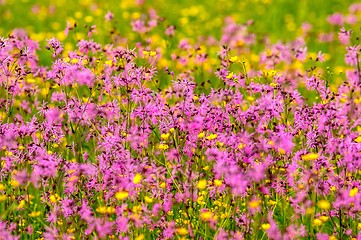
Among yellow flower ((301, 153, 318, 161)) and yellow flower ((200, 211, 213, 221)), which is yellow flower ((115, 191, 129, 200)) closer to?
yellow flower ((200, 211, 213, 221))

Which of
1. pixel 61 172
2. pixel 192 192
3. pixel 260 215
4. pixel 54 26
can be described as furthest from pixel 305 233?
pixel 54 26

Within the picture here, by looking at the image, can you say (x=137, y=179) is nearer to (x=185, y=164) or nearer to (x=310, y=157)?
(x=185, y=164)

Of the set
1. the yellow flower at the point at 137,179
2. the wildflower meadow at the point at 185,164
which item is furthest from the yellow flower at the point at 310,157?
the yellow flower at the point at 137,179

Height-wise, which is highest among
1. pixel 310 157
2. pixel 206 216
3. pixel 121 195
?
pixel 310 157

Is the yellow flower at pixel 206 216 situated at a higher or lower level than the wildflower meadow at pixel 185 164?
lower

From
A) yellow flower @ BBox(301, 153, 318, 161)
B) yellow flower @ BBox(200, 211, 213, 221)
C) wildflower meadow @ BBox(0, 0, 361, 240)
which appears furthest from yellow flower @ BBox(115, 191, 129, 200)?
yellow flower @ BBox(301, 153, 318, 161)

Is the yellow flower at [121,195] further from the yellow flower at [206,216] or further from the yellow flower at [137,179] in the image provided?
the yellow flower at [206,216]

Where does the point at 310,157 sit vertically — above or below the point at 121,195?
above

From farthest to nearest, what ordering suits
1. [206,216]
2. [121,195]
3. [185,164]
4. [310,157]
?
[185,164] → [310,157] → [206,216] → [121,195]

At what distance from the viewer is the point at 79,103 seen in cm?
419

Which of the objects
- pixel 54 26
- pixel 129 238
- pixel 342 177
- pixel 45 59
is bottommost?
pixel 129 238

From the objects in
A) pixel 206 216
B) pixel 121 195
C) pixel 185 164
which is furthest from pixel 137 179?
pixel 185 164

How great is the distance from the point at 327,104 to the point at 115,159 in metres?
1.24

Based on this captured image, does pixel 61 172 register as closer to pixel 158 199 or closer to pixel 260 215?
pixel 158 199
